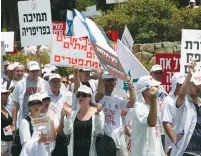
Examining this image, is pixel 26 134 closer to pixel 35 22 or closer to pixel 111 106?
pixel 111 106

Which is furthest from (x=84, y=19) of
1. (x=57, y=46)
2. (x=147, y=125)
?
(x=147, y=125)

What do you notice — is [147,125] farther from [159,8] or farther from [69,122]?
[159,8]

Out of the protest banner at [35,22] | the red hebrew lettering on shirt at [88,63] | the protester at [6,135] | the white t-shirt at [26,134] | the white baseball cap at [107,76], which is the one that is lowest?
the protester at [6,135]

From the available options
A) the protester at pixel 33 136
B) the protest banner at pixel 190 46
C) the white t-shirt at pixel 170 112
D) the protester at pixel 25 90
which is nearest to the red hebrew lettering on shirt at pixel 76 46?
the protester at pixel 25 90

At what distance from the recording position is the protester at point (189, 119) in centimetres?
894

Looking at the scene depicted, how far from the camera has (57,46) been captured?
11516 mm

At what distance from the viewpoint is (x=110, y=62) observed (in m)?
9.73

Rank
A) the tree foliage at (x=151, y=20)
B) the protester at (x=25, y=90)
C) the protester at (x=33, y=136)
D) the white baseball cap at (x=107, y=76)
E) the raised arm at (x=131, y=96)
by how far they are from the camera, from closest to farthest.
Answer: the protester at (x=33, y=136) < the raised arm at (x=131, y=96) < the white baseball cap at (x=107, y=76) < the protester at (x=25, y=90) < the tree foliage at (x=151, y=20)

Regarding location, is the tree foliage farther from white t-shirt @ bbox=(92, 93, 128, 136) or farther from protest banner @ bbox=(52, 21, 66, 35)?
white t-shirt @ bbox=(92, 93, 128, 136)

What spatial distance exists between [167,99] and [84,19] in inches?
64.0

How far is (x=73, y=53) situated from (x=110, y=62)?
1.74 metres

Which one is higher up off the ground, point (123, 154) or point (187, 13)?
point (187, 13)

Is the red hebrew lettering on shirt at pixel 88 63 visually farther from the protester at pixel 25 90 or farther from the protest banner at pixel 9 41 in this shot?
the protest banner at pixel 9 41

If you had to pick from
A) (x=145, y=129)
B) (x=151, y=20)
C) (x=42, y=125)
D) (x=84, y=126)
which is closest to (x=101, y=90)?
(x=84, y=126)
